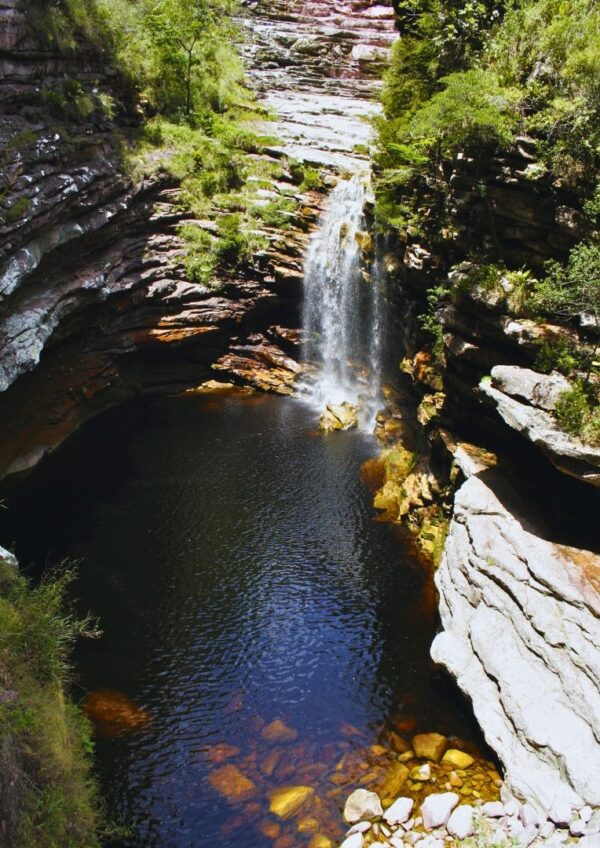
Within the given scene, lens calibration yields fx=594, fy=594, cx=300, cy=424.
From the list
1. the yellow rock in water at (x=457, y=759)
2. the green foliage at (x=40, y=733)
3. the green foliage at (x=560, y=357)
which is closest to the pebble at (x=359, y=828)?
the yellow rock in water at (x=457, y=759)

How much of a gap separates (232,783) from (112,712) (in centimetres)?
316

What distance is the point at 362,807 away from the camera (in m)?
10.3

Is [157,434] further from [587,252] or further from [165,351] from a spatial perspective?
[587,252]

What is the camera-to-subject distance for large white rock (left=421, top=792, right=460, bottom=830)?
9.92 metres

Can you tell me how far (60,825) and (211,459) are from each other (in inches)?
627

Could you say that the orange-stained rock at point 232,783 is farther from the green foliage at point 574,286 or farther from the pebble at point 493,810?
the green foliage at point 574,286

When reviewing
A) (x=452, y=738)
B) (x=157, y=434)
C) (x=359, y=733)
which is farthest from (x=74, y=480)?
(x=452, y=738)

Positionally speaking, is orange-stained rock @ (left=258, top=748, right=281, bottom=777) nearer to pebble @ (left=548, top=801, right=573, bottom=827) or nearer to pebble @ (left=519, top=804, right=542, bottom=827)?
pebble @ (left=519, top=804, right=542, bottom=827)

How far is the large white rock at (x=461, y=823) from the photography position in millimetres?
9664

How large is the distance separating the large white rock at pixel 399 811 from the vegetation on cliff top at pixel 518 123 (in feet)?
24.8

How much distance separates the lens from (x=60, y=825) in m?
8.52

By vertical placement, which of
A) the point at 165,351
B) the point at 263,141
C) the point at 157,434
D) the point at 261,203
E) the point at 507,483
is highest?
the point at 263,141

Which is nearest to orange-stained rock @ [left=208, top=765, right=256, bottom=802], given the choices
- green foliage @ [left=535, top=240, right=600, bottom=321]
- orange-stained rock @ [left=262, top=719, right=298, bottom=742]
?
orange-stained rock @ [left=262, top=719, right=298, bottom=742]

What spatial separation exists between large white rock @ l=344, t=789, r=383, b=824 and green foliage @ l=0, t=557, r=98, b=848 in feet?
13.8
